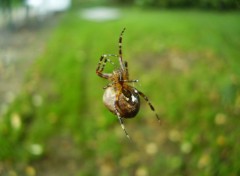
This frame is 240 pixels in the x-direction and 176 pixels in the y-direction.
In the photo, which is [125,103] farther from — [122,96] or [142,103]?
[142,103]

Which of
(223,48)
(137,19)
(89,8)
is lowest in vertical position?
(89,8)

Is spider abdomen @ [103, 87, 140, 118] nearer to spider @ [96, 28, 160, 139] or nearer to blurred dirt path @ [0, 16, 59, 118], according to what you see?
spider @ [96, 28, 160, 139]

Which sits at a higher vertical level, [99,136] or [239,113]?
[239,113]

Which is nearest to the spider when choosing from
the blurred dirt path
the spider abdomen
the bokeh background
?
the spider abdomen

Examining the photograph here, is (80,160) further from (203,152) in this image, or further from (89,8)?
(89,8)

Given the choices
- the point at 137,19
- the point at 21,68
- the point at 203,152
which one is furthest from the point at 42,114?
the point at 137,19

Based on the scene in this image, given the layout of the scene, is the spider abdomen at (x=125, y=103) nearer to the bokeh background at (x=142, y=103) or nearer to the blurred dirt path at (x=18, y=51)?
Result: the bokeh background at (x=142, y=103)
